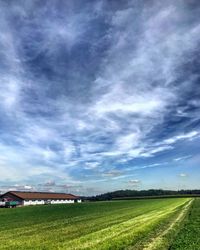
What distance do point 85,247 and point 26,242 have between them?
15.3 feet

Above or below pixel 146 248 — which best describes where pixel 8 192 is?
above

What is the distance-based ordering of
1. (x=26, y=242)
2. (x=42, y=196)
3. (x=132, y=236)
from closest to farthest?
(x=26, y=242) < (x=132, y=236) < (x=42, y=196)

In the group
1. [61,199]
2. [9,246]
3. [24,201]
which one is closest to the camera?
[9,246]

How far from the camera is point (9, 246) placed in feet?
65.6

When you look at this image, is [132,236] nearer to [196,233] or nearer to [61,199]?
[196,233]

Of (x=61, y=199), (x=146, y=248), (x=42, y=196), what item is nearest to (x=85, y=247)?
(x=146, y=248)

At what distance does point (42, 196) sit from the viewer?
173875 mm

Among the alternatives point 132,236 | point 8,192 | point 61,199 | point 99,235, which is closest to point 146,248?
point 132,236

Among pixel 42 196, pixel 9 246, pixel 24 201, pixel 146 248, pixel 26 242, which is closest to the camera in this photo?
pixel 146 248

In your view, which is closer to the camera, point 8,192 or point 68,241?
point 68,241

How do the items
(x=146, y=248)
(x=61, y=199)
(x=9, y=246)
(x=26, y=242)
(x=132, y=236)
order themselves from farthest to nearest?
(x=61, y=199), (x=132, y=236), (x=26, y=242), (x=9, y=246), (x=146, y=248)

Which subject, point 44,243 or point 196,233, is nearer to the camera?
point 44,243

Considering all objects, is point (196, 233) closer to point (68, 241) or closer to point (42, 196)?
point (68, 241)

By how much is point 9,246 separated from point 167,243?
9.48 meters
